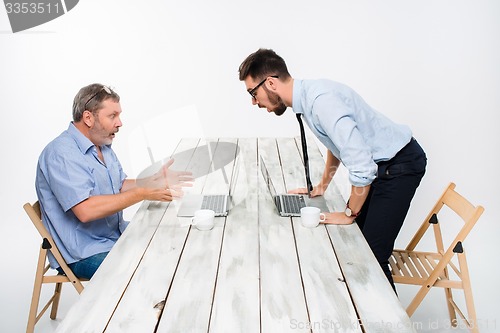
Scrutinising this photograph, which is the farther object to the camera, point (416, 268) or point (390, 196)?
point (416, 268)

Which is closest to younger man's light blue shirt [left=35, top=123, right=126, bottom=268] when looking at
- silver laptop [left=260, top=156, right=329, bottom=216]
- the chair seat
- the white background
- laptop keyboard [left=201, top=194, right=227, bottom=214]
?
laptop keyboard [left=201, top=194, right=227, bottom=214]

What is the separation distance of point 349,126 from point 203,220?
62cm

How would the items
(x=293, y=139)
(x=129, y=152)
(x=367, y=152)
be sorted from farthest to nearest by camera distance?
(x=129, y=152)
(x=293, y=139)
(x=367, y=152)

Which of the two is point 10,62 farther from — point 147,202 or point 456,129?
point 456,129

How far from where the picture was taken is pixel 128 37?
4449 mm

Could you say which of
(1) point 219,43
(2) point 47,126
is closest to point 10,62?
(2) point 47,126

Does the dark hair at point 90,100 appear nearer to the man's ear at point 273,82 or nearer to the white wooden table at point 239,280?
the white wooden table at point 239,280

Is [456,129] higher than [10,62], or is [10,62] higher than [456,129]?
[10,62]

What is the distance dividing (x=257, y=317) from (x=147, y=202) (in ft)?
3.60

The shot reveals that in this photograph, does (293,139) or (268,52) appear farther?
(293,139)

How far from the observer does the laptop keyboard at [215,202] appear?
7.55 feet

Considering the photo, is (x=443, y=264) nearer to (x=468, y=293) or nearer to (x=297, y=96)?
(x=468, y=293)

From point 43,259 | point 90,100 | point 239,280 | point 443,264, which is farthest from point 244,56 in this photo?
point 239,280

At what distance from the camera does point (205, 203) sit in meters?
2.39
